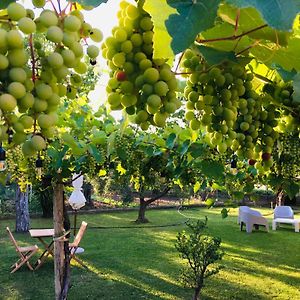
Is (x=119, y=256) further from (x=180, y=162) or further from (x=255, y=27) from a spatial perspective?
(x=255, y=27)

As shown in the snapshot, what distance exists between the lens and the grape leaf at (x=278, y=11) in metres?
0.48

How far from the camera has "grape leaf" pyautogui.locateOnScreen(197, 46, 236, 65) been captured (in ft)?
2.55

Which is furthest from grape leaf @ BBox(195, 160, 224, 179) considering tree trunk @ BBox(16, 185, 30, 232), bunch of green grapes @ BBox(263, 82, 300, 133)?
tree trunk @ BBox(16, 185, 30, 232)

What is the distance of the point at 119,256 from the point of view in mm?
8617

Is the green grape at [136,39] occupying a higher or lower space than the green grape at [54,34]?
higher

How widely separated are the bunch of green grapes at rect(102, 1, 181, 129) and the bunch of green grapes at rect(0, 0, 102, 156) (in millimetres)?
106

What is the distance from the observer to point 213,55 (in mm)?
788

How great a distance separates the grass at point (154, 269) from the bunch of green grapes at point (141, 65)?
5.68 meters

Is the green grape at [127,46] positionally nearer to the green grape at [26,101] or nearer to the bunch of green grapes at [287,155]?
the green grape at [26,101]

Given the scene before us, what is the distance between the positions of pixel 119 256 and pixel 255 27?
8.24 metres

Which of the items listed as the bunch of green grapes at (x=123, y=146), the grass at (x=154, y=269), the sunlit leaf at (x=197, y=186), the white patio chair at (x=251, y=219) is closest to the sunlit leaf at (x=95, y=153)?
the bunch of green grapes at (x=123, y=146)

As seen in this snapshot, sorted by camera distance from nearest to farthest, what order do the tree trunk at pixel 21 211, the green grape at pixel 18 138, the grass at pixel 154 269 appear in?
the green grape at pixel 18 138, the grass at pixel 154 269, the tree trunk at pixel 21 211

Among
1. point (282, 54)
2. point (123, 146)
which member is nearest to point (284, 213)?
point (123, 146)

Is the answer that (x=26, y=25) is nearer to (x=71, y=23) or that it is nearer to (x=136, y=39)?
(x=71, y=23)
